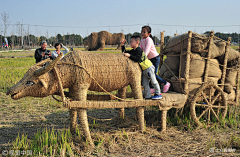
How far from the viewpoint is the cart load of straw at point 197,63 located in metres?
3.94

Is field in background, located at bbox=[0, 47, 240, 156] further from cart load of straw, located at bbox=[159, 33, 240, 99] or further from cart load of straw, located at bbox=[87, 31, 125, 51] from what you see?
cart load of straw, located at bbox=[87, 31, 125, 51]

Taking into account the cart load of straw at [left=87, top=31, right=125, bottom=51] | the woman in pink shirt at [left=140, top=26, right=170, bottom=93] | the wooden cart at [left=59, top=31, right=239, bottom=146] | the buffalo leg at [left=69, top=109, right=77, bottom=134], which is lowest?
the buffalo leg at [left=69, top=109, right=77, bottom=134]

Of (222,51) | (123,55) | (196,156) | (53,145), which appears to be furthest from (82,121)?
(222,51)

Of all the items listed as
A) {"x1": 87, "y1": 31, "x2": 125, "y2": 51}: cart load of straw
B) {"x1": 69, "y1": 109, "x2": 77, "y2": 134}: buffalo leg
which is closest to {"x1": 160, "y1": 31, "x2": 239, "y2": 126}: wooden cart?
{"x1": 69, "y1": 109, "x2": 77, "y2": 134}: buffalo leg

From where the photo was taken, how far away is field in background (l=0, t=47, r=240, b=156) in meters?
3.10

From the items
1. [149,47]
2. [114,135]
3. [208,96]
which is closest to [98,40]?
[149,47]

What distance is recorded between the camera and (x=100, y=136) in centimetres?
341

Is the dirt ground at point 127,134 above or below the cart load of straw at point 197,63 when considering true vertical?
below

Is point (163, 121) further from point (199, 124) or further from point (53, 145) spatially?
point (53, 145)

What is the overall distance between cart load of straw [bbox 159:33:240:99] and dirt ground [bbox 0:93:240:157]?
2.86 feet

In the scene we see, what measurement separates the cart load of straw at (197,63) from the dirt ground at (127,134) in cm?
87

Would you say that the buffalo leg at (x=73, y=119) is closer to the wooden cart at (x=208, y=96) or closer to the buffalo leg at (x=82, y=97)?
the buffalo leg at (x=82, y=97)

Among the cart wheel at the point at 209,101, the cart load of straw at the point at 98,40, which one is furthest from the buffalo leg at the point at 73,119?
the cart load of straw at the point at 98,40

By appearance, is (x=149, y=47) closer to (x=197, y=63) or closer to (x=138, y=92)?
(x=138, y=92)
